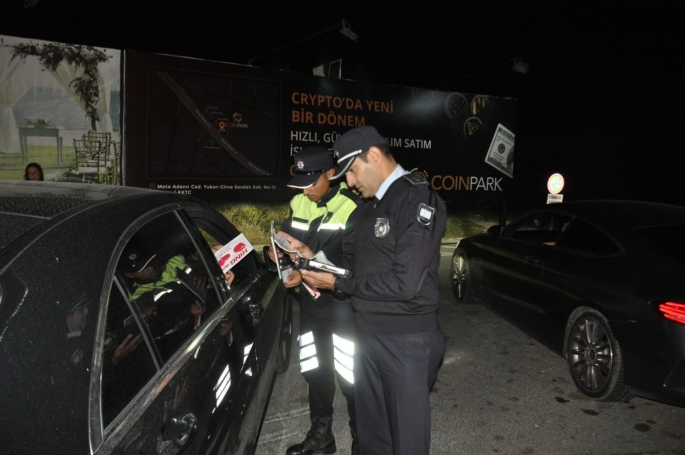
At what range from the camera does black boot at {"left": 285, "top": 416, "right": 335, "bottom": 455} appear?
118 inches

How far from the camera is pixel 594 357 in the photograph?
387 centimetres

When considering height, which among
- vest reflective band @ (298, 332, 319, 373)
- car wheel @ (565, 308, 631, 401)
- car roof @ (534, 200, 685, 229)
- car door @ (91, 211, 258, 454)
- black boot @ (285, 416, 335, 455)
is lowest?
black boot @ (285, 416, 335, 455)

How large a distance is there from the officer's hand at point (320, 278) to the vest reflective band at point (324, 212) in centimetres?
54

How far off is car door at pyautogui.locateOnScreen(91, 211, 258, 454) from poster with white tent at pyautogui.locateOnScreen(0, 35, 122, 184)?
7.06 m

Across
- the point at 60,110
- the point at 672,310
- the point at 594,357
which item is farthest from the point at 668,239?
the point at 60,110

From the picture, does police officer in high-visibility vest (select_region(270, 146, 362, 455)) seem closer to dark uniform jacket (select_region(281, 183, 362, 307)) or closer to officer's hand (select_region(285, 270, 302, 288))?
dark uniform jacket (select_region(281, 183, 362, 307))

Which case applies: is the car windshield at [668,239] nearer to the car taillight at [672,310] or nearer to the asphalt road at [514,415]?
the car taillight at [672,310]

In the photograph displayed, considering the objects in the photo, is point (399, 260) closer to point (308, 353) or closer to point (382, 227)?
point (382, 227)

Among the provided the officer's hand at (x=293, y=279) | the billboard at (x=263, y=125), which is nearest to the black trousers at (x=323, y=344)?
the officer's hand at (x=293, y=279)

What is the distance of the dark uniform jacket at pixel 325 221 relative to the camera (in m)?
2.87

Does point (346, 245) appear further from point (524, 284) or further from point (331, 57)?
point (331, 57)

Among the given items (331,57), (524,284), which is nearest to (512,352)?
(524,284)

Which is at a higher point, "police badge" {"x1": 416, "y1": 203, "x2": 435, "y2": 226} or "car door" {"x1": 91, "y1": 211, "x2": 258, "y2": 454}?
"police badge" {"x1": 416, "y1": 203, "x2": 435, "y2": 226}

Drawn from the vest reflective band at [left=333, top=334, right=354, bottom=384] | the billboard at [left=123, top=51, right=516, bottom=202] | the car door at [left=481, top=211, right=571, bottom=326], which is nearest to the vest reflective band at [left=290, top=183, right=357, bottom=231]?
the vest reflective band at [left=333, top=334, right=354, bottom=384]
